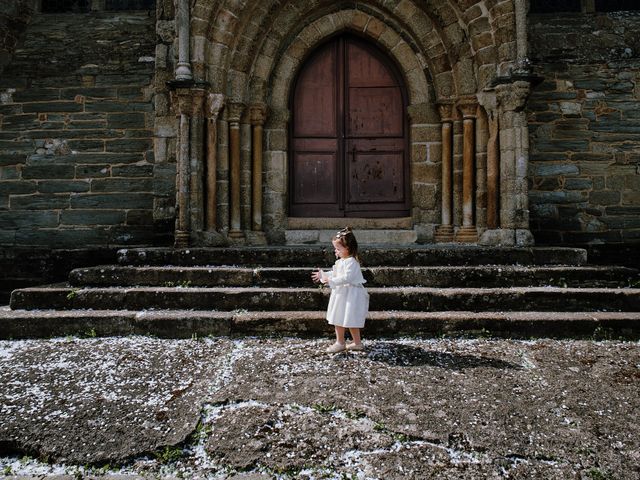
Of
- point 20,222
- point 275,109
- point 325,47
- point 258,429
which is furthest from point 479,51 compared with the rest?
point 20,222

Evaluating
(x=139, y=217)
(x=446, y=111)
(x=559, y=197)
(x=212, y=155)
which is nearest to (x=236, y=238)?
(x=212, y=155)

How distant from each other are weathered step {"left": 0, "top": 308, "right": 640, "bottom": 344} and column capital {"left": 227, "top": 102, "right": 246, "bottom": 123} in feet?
10.1

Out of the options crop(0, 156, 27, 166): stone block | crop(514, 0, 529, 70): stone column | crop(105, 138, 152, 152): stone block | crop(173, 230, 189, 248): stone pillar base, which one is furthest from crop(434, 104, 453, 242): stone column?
crop(0, 156, 27, 166): stone block

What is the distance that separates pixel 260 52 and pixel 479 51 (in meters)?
2.82

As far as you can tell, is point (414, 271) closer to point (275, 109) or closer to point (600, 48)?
point (275, 109)

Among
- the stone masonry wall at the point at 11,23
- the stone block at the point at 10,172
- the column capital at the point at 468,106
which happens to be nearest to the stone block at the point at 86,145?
the stone block at the point at 10,172

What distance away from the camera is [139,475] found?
2.26 metres

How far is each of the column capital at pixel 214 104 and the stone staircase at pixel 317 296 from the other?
188 centimetres

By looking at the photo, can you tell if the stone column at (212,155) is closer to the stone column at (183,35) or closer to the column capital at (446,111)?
the stone column at (183,35)

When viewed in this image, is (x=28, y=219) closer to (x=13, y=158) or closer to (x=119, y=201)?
(x=13, y=158)

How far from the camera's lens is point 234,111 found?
6266 mm

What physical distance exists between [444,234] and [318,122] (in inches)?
91.9

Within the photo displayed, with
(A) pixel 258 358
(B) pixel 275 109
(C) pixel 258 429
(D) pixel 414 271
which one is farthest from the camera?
(B) pixel 275 109

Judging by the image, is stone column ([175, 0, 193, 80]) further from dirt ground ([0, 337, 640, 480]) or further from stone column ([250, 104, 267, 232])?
dirt ground ([0, 337, 640, 480])
